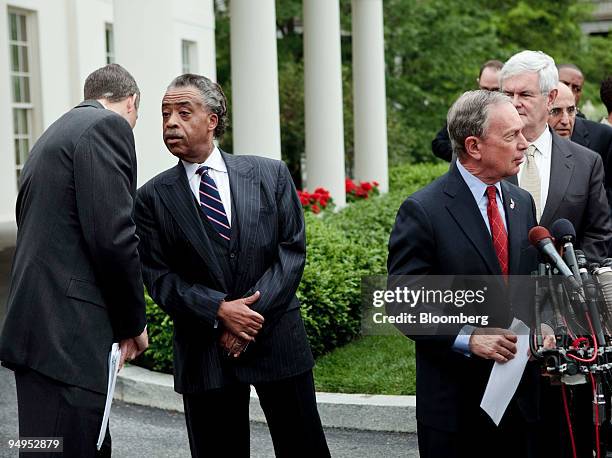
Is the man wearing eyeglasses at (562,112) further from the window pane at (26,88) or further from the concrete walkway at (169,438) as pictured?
the window pane at (26,88)

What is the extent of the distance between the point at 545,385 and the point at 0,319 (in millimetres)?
7732

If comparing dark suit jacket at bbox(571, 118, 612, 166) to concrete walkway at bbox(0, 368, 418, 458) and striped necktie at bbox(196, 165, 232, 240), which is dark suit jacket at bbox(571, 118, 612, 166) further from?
striped necktie at bbox(196, 165, 232, 240)

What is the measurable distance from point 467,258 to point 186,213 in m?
1.41

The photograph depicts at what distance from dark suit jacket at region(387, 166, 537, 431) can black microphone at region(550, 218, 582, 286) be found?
1.02 ft

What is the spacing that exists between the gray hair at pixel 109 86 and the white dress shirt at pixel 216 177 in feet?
1.52

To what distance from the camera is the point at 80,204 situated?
443 cm

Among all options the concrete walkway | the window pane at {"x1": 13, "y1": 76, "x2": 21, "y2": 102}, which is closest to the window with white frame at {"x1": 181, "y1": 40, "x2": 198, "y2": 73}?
the window pane at {"x1": 13, "y1": 76, "x2": 21, "y2": 102}

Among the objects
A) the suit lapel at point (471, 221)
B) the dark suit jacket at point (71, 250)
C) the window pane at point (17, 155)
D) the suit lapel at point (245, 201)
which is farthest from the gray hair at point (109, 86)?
the window pane at point (17, 155)

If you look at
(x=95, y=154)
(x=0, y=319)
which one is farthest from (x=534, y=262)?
(x=0, y=319)

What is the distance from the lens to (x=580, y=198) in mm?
5273

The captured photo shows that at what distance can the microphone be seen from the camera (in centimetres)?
382

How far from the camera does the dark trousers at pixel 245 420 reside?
16.5 feet

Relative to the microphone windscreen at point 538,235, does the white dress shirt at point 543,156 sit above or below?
above

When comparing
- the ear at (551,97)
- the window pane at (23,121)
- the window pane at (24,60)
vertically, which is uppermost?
the window pane at (24,60)
